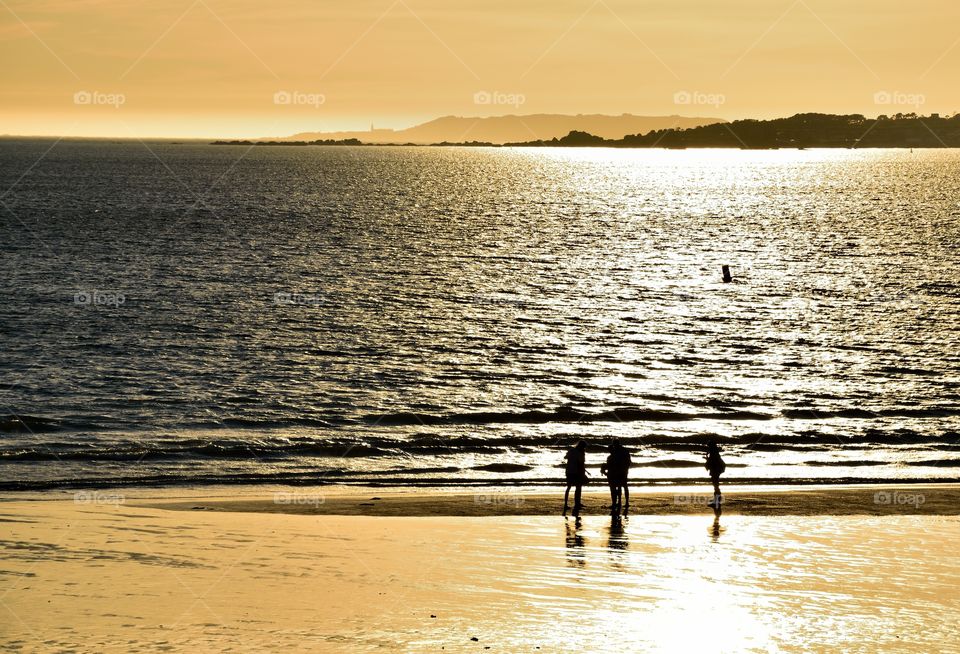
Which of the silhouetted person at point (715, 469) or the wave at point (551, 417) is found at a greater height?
the wave at point (551, 417)

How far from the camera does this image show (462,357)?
5103 cm

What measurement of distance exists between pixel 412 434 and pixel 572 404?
24.8 ft

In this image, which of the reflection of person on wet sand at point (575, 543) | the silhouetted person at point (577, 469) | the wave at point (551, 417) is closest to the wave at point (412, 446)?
the wave at point (551, 417)

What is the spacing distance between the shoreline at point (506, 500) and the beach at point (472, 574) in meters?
0.13

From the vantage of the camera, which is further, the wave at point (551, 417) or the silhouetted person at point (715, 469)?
the wave at point (551, 417)

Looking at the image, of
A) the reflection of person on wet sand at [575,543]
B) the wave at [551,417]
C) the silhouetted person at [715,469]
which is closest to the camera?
the reflection of person on wet sand at [575,543]

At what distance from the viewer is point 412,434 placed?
36.4 m

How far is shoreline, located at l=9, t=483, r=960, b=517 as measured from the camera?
25500 mm

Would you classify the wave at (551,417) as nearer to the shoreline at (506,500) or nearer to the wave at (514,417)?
the wave at (514,417)

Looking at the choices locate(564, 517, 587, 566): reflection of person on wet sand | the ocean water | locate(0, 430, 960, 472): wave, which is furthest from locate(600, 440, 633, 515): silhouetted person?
locate(0, 430, 960, 472): wave

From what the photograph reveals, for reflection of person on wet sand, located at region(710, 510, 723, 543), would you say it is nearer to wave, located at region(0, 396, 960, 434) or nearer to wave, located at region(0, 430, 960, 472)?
wave, located at region(0, 430, 960, 472)

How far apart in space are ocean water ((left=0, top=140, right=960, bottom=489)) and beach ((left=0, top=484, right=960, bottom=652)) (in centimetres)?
481

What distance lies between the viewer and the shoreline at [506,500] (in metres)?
25.5

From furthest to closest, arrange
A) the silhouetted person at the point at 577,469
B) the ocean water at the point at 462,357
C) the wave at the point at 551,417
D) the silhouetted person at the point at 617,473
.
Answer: the wave at the point at 551,417 < the ocean water at the point at 462,357 < the silhouetted person at the point at 577,469 < the silhouetted person at the point at 617,473
